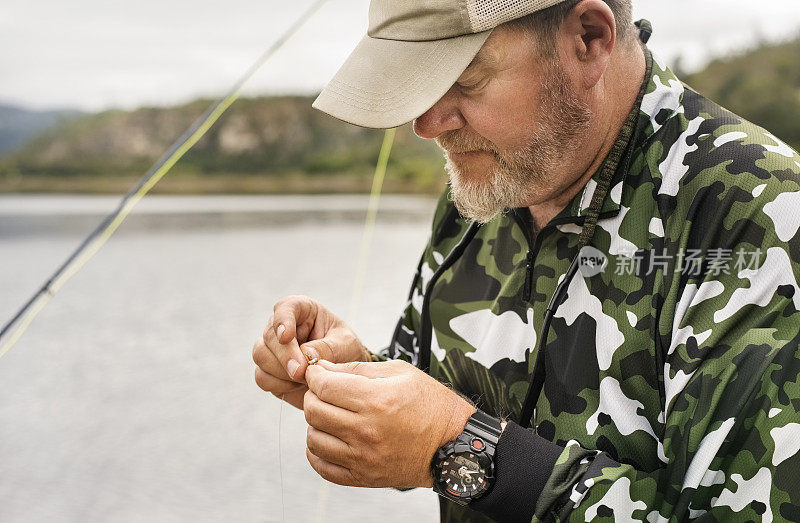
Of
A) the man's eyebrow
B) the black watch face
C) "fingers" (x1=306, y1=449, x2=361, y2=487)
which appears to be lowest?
"fingers" (x1=306, y1=449, x2=361, y2=487)

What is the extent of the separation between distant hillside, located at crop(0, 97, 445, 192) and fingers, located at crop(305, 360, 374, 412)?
1.71m

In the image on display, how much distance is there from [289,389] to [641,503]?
725 mm

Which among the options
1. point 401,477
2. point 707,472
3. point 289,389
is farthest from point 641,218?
point 289,389

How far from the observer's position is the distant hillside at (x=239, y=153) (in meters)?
5.31

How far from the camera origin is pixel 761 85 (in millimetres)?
4016

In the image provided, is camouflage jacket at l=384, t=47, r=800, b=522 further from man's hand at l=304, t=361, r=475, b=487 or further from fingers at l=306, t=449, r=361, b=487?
fingers at l=306, t=449, r=361, b=487

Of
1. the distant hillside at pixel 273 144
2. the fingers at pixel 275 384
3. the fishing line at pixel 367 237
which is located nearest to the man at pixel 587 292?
the fingers at pixel 275 384

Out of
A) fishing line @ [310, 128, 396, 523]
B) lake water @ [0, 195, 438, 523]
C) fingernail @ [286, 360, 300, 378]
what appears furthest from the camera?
lake water @ [0, 195, 438, 523]

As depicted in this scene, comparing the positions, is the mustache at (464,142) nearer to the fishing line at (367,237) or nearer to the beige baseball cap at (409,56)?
the beige baseball cap at (409,56)

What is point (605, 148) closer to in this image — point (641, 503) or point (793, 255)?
point (793, 255)

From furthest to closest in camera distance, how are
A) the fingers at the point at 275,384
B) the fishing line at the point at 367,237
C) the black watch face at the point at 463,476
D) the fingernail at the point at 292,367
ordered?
the fishing line at the point at 367,237 → the fingers at the point at 275,384 → the fingernail at the point at 292,367 → the black watch face at the point at 463,476

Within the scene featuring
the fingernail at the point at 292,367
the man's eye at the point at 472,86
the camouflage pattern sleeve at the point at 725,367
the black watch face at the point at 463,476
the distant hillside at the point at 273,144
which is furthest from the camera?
the distant hillside at the point at 273,144

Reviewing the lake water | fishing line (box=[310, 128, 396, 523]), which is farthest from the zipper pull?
the lake water

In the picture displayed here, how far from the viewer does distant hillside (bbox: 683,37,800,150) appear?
3594mm
